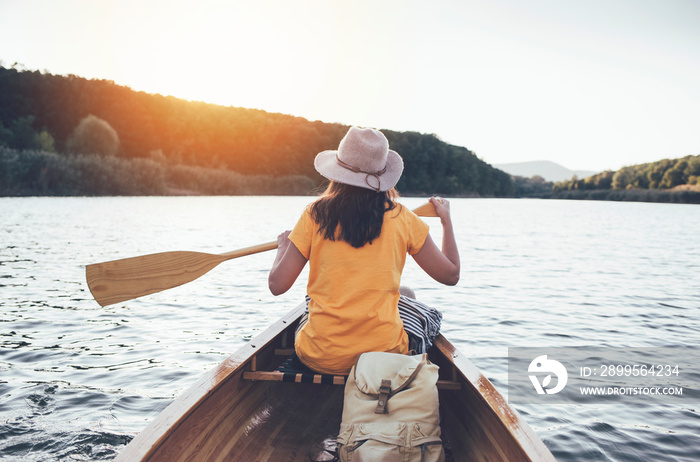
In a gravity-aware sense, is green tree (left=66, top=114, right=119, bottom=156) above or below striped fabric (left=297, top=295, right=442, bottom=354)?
above

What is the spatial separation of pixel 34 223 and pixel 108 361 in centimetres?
1638

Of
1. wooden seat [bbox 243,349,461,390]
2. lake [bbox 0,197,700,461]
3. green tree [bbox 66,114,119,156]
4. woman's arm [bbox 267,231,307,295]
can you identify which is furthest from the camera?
green tree [bbox 66,114,119,156]

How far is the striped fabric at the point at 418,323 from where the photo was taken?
261 cm

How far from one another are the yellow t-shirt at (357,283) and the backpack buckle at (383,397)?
0.27 metres

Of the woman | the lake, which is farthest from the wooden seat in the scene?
the lake

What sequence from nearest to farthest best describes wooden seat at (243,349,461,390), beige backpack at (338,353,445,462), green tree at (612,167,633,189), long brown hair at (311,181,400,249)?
beige backpack at (338,353,445,462) < long brown hair at (311,181,400,249) < wooden seat at (243,349,461,390) < green tree at (612,167,633,189)

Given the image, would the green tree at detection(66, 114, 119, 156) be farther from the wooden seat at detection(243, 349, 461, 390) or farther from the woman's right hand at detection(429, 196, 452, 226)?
the woman's right hand at detection(429, 196, 452, 226)

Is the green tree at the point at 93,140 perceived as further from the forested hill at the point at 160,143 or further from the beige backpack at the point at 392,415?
the beige backpack at the point at 392,415

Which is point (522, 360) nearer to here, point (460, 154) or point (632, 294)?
point (632, 294)

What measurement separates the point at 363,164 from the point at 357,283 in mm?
518

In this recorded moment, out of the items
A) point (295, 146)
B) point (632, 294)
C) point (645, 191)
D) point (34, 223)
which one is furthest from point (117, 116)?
point (645, 191)

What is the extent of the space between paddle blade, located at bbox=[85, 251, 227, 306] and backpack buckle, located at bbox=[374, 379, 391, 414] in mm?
1539

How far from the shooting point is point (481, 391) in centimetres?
237

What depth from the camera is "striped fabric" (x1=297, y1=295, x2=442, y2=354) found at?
2.61 metres
